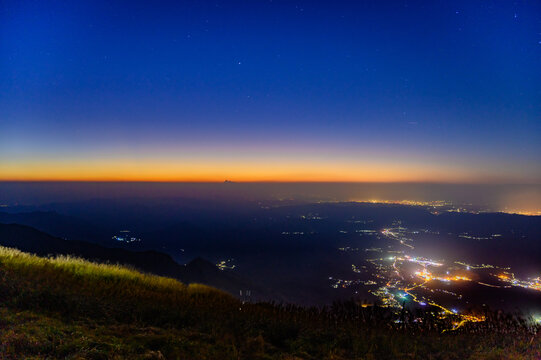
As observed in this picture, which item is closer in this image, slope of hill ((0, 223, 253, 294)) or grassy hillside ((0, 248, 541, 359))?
grassy hillside ((0, 248, 541, 359))

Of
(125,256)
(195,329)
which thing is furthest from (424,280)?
(125,256)

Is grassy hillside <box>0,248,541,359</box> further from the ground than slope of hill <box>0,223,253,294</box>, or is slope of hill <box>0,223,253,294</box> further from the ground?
grassy hillside <box>0,248,541,359</box>

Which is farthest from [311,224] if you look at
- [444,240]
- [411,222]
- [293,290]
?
[293,290]

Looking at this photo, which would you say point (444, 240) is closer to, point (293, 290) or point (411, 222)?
point (411, 222)

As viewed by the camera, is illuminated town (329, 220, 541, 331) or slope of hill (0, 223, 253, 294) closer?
illuminated town (329, 220, 541, 331)

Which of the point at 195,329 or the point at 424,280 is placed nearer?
the point at 195,329

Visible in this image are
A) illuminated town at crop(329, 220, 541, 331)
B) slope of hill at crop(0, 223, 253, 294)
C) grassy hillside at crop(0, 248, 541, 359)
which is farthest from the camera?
slope of hill at crop(0, 223, 253, 294)

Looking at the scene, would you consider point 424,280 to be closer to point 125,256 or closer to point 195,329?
point 195,329

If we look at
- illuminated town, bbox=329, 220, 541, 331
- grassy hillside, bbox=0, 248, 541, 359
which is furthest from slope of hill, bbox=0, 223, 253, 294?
grassy hillside, bbox=0, 248, 541, 359

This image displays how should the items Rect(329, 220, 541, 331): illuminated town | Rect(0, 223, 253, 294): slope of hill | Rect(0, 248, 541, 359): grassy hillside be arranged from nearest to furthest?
Rect(0, 248, 541, 359): grassy hillside → Rect(329, 220, 541, 331): illuminated town → Rect(0, 223, 253, 294): slope of hill

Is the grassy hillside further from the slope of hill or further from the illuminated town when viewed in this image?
the slope of hill
